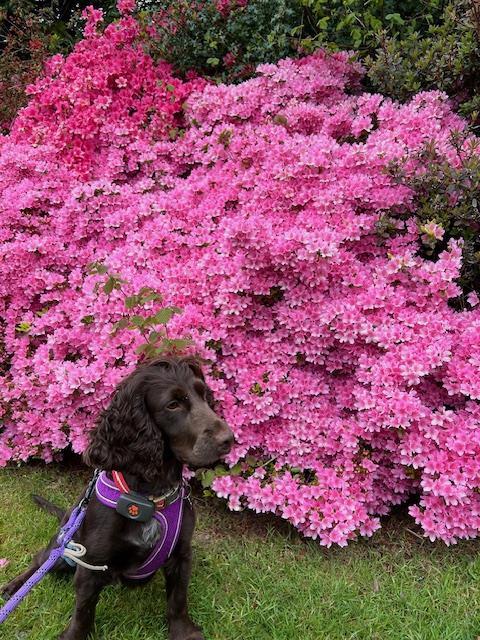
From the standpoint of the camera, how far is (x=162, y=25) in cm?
510

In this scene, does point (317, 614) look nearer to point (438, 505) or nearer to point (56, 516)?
point (438, 505)

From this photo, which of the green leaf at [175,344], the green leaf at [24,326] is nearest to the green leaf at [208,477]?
the green leaf at [175,344]

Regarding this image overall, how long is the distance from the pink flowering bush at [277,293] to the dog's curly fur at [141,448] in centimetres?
88

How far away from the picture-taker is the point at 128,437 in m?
2.13

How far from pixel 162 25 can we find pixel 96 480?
4318 millimetres

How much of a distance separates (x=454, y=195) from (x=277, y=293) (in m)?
1.18

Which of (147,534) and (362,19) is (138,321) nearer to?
(147,534)

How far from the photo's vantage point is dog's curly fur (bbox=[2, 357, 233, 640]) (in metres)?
2.12

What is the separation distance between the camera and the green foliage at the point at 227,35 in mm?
4812

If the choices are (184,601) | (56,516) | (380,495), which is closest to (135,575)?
(184,601)

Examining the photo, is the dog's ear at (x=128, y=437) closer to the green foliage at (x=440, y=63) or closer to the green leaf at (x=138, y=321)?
the green leaf at (x=138, y=321)

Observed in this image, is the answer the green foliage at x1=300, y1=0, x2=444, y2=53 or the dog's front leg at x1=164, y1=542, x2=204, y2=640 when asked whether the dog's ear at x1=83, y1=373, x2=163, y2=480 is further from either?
the green foliage at x1=300, y1=0, x2=444, y2=53

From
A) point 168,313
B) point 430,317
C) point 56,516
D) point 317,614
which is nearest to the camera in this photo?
point 317,614

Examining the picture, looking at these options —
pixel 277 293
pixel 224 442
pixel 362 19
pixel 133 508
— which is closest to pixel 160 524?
pixel 133 508
